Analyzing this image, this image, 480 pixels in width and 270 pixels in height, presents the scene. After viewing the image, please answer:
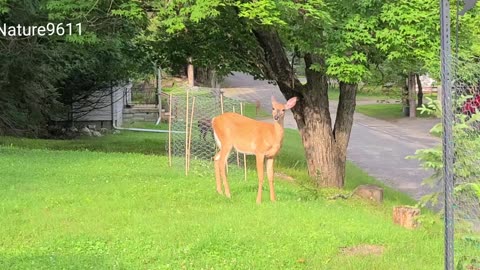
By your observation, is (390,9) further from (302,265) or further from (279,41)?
(302,265)

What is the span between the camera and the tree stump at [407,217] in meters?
7.63

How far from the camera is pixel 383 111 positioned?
136 feet

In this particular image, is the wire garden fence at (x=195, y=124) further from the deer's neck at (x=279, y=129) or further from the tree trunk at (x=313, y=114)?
the deer's neck at (x=279, y=129)

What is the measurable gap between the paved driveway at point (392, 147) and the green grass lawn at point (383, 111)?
114cm

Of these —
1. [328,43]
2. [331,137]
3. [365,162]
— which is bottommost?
[365,162]

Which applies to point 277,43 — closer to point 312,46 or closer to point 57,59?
point 312,46

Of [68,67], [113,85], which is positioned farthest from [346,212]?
[113,85]

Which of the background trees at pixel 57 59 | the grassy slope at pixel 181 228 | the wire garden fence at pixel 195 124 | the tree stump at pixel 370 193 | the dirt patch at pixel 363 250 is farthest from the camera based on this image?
the background trees at pixel 57 59

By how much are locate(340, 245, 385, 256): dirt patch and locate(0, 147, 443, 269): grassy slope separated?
0.08 m

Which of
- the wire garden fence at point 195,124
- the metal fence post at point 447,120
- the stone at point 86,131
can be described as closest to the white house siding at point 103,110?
the stone at point 86,131

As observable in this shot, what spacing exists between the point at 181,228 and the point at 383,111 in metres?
35.8

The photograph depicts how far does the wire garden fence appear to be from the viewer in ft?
39.1

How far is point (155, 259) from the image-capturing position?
19.5 feet

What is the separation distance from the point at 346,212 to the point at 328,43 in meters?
3.38
